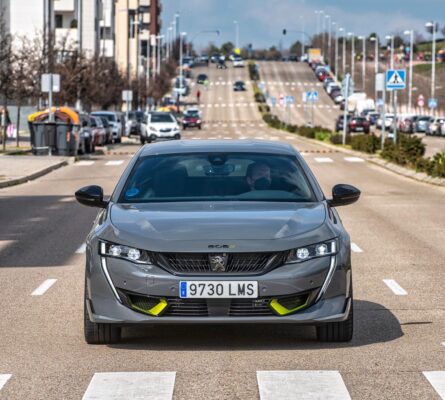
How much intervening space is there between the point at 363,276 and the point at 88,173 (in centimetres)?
2620

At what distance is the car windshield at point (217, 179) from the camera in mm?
11047

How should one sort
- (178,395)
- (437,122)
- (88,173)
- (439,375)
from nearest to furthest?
(178,395), (439,375), (88,173), (437,122)

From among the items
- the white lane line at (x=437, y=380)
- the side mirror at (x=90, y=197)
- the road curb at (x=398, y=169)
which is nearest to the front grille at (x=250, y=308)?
the white lane line at (x=437, y=380)

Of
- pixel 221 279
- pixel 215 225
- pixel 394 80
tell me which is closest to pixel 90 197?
pixel 215 225

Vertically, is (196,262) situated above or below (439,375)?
above

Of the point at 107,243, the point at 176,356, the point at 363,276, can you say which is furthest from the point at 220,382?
the point at 363,276

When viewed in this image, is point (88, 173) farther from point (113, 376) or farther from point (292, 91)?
point (292, 91)

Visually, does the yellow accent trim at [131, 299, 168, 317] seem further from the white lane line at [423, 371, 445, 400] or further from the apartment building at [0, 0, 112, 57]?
the apartment building at [0, 0, 112, 57]

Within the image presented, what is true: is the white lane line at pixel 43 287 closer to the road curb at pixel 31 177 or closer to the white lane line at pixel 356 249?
the white lane line at pixel 356 249

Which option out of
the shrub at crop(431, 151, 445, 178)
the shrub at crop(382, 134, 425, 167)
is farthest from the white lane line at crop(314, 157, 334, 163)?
the shrub at crop(431, 151, 445, 178)

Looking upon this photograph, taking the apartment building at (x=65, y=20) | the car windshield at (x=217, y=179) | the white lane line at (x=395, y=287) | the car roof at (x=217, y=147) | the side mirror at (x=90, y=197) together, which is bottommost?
the white lane line at (x=395, y=287)

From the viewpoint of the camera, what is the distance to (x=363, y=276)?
15.2 m

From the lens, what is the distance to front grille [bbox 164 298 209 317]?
9750 mm

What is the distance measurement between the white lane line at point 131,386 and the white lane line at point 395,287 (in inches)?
199
